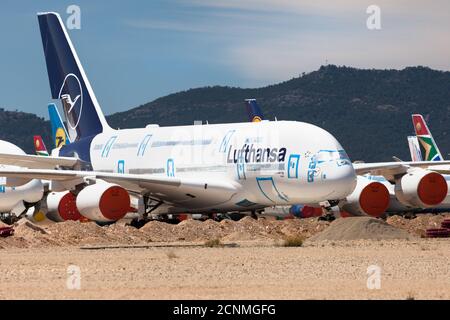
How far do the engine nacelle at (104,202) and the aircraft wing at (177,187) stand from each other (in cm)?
132

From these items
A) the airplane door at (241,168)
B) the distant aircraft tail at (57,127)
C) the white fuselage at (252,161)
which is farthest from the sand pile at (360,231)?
the distant aircraft tail at (57,127)

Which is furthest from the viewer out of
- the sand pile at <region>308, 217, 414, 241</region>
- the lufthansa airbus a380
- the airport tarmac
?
the sand pile at <region>308, 217, 414, 241</region>

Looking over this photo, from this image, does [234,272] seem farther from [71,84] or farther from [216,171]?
[71,84]

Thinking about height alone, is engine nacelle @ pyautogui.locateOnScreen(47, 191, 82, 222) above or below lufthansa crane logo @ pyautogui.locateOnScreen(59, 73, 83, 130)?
below

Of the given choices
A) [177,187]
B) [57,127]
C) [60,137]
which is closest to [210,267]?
[177,187]

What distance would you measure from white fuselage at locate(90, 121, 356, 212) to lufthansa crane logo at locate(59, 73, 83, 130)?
575 cm

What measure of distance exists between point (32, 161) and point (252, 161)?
31.8 ft

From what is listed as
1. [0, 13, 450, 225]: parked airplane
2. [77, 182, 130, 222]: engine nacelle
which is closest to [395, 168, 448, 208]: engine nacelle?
[0, 13, 450, 225]: parked airplane

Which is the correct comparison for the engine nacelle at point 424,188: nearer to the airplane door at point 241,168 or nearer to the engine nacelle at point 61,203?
the airplane door at point 241,168

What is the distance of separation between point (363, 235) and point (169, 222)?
1034 centimetres

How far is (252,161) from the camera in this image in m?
42.1

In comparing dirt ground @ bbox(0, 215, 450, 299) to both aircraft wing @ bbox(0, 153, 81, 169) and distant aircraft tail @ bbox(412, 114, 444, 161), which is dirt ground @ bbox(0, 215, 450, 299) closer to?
aircraft wing @ bbox(0, 153, 81, 169)

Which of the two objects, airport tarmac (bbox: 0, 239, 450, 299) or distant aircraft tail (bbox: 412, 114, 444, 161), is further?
distant aircraft tail (bbox: 412, 114, 444, 161)

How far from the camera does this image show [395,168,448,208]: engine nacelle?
4503 cm
